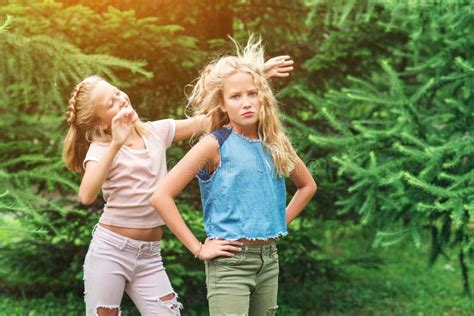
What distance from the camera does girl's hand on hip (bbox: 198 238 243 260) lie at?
316 centimetres

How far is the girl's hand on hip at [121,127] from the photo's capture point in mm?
3320

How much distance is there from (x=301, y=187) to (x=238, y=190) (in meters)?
0.56

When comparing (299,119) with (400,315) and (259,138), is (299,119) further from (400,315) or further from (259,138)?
(259,138)

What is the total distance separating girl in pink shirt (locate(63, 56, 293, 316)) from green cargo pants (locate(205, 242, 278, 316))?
18.4 inches

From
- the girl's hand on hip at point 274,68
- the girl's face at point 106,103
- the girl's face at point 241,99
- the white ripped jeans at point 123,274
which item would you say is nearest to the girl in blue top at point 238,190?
the girl's face at point 241,99

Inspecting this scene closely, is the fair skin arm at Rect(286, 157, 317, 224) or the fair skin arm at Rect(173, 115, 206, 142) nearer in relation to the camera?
the fair skin arm at Rect(286, 157, 317, 224)

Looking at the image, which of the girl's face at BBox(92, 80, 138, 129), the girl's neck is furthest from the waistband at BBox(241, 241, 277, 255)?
the girl's face at BBox(92, 80, 138, 129)

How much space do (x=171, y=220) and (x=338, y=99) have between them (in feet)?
10.3

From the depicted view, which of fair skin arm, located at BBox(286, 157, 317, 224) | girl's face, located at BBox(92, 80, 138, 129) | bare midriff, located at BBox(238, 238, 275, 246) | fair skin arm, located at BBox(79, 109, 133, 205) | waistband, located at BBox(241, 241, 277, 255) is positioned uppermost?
girl's face, located at BBox(92, 80, 138, 129)

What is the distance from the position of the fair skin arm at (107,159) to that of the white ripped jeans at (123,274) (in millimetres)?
252

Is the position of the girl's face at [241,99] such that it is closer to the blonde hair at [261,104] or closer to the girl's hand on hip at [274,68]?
the blonde hair at [261,104]

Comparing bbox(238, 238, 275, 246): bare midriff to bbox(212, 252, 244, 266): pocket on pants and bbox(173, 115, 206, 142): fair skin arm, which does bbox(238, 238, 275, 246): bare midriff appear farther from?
bbox(173, 115, 206, 142): fair skin arm

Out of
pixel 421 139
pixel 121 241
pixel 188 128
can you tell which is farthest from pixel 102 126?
pixel 421 139

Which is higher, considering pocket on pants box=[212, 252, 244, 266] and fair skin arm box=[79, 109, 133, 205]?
fair skin arm box=[79, 109, 133, 205]
